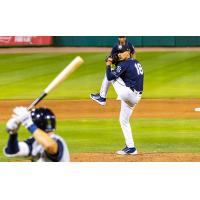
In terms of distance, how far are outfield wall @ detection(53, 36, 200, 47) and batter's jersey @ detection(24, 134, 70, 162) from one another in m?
3.13

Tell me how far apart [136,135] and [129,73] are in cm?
165

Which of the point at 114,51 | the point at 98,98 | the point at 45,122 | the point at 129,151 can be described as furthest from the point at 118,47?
the point at 45,122

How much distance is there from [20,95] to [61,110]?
4.12 ft

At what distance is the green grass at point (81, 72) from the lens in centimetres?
957

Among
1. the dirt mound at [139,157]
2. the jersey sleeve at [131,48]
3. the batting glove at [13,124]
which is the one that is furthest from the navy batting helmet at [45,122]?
the jersey sleeve at [131,48]

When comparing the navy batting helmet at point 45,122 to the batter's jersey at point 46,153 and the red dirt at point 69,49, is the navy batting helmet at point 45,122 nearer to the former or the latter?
the batter's jersey at point 46,153

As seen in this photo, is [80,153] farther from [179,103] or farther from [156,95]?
[179,103]

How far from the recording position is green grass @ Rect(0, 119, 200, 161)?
33.4 feet

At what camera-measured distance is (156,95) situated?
38.2 feet

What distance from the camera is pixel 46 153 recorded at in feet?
20.0

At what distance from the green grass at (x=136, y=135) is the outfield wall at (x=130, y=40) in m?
1.40

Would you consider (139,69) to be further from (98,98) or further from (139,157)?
(139,157)

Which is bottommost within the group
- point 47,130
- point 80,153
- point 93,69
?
point 80,153
